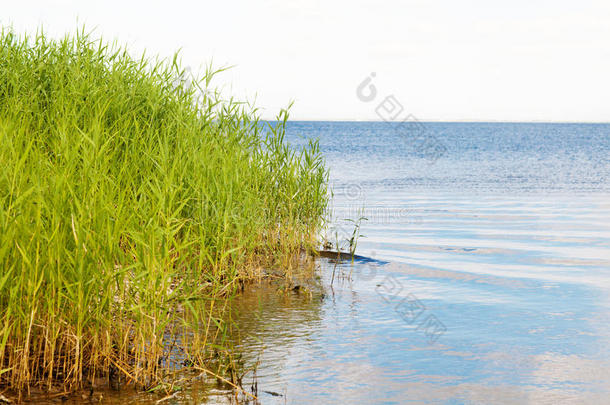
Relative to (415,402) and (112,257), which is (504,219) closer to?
(415,402)

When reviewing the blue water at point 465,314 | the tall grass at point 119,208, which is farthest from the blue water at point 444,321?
the tall grass at point 119,208

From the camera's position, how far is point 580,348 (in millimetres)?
6773

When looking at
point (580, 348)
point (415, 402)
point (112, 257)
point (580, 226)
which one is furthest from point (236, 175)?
point (580, 226)

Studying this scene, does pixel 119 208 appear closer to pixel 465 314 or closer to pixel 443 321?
pixel 443 321

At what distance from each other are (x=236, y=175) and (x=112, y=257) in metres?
3.08

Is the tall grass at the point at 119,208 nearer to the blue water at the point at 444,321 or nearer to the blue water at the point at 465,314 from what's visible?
the blue water at the point at 444,321

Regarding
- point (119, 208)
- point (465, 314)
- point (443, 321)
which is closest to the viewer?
point (119, 208)

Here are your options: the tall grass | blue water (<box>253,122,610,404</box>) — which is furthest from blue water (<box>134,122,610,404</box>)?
the tall grass

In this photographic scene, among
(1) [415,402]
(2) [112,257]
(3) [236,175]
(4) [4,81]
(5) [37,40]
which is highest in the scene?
(5) [37,40]

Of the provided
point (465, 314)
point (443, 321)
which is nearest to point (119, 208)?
point (443, 321)

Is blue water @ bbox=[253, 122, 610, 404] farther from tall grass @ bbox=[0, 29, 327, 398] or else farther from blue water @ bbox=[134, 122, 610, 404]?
tall grass @ bbox=[0, 29, 327, 398]

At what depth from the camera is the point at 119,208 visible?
16.2ft

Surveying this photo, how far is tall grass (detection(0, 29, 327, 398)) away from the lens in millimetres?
4773

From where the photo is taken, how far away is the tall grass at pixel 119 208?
188 inches
